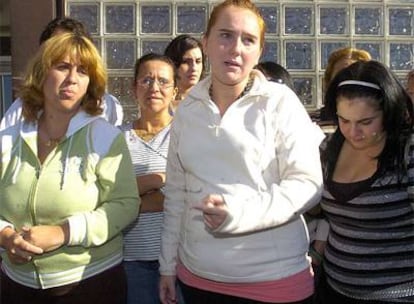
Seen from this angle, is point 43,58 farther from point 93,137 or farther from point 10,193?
point 10,193

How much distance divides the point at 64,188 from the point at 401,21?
2783 millimetres

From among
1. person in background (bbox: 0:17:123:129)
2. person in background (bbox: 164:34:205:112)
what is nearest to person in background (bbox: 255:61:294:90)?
person in background (bbox: 164:34:205:112)

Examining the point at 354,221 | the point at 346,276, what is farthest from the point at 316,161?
the point at 346,276

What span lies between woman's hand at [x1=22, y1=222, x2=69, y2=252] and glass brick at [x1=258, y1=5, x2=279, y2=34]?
2404 millimetres

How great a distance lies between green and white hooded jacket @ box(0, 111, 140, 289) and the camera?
2.04m

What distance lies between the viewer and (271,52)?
13.4 feet

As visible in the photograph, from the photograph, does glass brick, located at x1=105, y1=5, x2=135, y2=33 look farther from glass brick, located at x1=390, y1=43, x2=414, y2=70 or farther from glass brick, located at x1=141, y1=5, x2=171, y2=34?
glass brick, located at x1=390, y1=43, x2=414, y2=70

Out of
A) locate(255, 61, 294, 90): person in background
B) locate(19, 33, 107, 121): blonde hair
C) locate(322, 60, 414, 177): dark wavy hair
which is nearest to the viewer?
locate(322, 60, 414, 177): dark wavy hair

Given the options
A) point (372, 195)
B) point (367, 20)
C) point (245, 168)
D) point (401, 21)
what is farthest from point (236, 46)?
point (401, 21)

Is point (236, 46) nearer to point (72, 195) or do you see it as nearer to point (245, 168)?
point (245, 168)

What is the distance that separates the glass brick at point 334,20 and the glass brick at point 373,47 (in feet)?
0.40

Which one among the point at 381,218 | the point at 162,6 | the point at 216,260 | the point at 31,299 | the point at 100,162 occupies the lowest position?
the point at 31,299

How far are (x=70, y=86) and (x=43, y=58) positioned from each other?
122 millimetres

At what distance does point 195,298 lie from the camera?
6.66 feet
